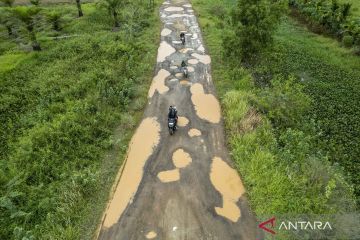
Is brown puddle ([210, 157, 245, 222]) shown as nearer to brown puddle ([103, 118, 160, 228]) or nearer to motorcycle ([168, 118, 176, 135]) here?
motorcycle ([168, 118, 176, 135])

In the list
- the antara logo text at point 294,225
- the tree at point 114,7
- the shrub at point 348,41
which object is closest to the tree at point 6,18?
the tree at point 114,7

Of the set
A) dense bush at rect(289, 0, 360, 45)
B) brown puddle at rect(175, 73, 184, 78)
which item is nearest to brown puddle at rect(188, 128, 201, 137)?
brown puddle at rect(175, 73, 184, 78)

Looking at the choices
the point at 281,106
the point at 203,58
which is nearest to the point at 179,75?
the point at 203,58

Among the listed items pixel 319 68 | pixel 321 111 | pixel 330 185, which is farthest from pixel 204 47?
pixel 330 185

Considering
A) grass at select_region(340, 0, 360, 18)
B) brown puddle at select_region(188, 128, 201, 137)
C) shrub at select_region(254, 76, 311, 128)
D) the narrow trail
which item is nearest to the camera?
the narrow trail

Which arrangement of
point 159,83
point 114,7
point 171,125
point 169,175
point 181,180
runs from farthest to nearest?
point 114,7 < point 159,83 < point 171,125 < point 169,175 < point 181,180

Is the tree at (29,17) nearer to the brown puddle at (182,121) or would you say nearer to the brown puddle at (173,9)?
the brown puddle at (173,9)

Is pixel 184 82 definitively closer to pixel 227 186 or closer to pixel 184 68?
pixel 184 68
